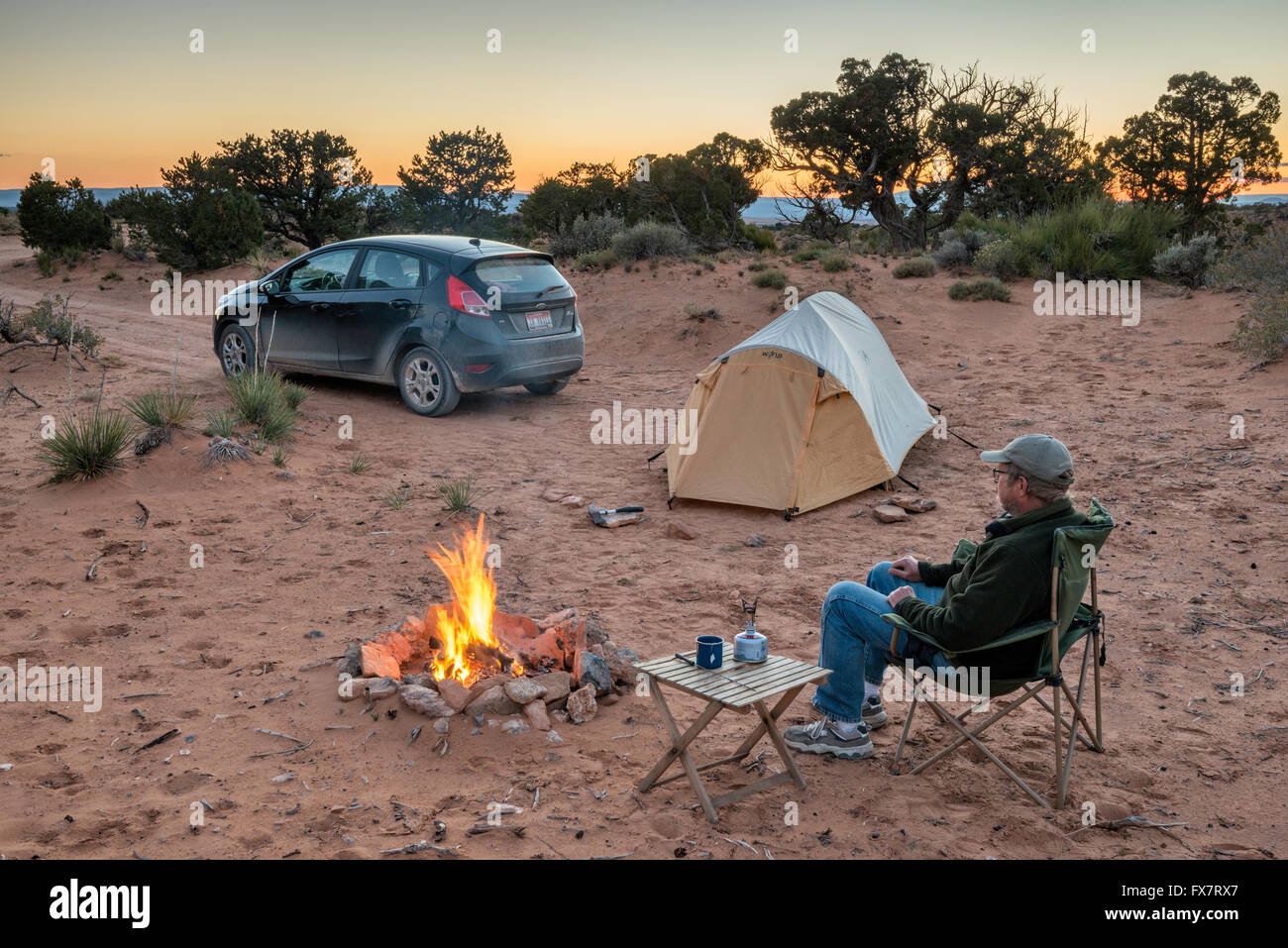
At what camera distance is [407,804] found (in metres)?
3.73

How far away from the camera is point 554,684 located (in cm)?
459

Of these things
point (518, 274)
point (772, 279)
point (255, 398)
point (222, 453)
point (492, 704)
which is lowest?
point (492, 704)

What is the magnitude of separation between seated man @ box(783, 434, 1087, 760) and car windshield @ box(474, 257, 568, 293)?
6584mm

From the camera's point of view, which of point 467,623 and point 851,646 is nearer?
point 851,646

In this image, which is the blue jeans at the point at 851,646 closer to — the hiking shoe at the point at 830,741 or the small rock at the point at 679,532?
the hiking shoe at the point at 830,741

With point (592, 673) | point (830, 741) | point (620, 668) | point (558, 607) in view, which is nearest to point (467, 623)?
point (592, 673)

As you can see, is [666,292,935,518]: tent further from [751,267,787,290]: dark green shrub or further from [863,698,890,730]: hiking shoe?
[751,267,787,290]: dark green shrub

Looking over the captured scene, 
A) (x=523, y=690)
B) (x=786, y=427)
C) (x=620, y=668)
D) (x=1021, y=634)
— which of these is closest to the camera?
(x=1021, y=634)

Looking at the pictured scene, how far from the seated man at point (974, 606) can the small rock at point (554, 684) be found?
3.58ft

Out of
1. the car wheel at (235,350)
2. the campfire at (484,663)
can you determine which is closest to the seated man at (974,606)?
the campfire at (484,663)

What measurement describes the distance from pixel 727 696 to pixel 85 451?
5839 mm

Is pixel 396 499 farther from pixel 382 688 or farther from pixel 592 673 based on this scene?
pixel 592 673
